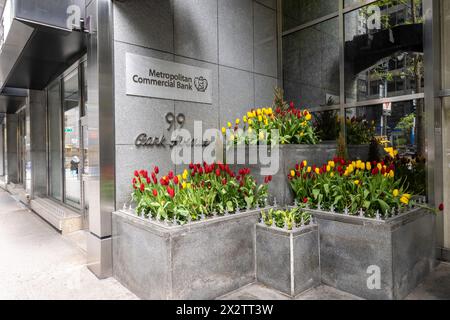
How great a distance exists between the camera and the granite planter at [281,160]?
→ 405 cm

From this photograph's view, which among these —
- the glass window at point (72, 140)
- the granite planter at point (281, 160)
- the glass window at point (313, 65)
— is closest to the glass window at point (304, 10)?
the glass window at point (313, 65)

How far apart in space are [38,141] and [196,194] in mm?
7140

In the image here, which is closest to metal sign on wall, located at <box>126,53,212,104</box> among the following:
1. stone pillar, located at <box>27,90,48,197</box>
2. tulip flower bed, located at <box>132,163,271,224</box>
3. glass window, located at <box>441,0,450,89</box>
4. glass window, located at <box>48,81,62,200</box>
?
tulip flower bed, located at <box>132,163,271,224</box>

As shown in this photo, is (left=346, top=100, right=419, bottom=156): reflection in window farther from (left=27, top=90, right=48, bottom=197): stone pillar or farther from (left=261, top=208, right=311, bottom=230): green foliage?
(left=27, top=90, right=48, bottom=197): stone pillar

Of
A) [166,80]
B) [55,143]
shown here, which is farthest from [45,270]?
[55,143]

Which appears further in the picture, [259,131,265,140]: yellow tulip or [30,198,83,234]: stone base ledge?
[30,198,83,234]: stone base ledge

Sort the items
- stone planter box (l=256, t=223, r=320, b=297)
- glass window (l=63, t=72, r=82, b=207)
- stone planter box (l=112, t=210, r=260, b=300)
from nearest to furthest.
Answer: stone planter box (l=112, t=210, r=260, b=300) → stone planter box (l=256, t=223, r=320, b=297) → glass window (l=63, t=72, r=82, b=207)

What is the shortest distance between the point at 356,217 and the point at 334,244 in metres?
0.42

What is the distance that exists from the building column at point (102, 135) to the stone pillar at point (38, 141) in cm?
559

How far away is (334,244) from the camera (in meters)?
3.51

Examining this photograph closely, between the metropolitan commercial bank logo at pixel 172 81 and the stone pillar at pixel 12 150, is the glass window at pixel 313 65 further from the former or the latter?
the stone pillar at pixel 12 150

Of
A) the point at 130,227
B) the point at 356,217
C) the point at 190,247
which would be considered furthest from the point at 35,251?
the point at 356,217

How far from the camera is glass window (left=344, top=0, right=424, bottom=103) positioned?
4.53m

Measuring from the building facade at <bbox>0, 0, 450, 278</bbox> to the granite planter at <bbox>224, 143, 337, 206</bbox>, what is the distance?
97 centimetres
